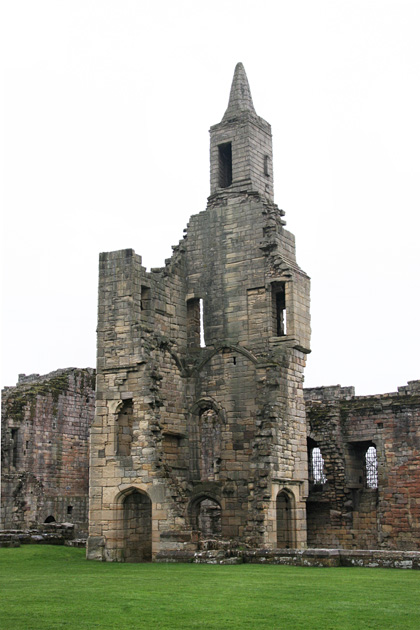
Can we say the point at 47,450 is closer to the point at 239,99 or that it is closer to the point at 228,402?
the point at 228,402

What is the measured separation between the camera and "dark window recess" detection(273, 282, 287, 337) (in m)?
23.6

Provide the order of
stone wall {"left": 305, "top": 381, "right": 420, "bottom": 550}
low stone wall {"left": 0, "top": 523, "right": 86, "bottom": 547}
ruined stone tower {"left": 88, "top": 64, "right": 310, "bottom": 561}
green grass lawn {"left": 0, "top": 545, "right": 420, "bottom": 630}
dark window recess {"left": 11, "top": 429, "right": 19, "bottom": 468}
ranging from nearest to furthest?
green grass lawn {"left": 0, "top": 545, "right": 420, "bottom": 630}, ruined stone tower {"left": 88, "top": 64, "right": 310, "bottom": 561}, low stone wall {"left": 0, "top": 523, "right": 86, "bottom": 547}, stone wall {"left": 305, "top": 381, "right": 420, "bottom": 550}, dark window recess {"left": 11, "top": 429, "right": 19, "bottom": 468}

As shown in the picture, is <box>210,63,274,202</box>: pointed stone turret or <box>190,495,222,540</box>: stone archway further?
<box>190,495,222,540</box>: stone archway

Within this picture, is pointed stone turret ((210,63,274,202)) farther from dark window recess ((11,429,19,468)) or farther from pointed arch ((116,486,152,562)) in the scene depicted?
dark window recess ((11,429,19,468))

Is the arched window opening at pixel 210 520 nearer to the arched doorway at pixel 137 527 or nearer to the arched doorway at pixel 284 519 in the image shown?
the arched doorway at pixel 284 519

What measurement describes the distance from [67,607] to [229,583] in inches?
132

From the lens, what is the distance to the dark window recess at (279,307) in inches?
930

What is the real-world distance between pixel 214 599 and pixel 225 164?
17266mm

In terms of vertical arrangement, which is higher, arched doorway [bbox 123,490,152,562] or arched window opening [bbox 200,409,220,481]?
arched window opening [bbox 200,409,220,481]

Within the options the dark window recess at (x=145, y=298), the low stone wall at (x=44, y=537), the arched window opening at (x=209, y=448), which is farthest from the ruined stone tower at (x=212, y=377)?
the arched window opening at (x=209, y=448)

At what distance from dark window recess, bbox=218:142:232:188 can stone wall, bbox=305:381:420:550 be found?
878 centimetres

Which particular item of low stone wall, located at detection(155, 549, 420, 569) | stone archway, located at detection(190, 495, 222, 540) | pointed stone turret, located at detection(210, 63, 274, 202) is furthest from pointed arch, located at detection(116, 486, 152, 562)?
pointed stone turret, located at detection(210, 63, 274, 202)

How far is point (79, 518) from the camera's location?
31469 mm

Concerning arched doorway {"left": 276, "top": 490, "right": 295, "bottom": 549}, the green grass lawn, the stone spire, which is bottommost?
the green grass lawn
